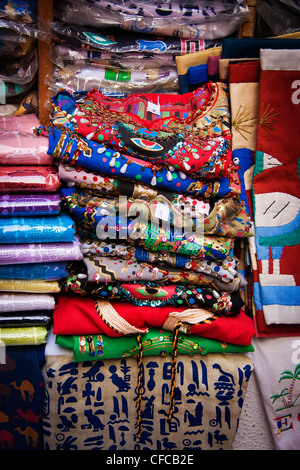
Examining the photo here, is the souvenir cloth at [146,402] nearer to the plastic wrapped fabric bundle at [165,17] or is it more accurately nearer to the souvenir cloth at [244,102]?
the souvenir cloth at [244,102]

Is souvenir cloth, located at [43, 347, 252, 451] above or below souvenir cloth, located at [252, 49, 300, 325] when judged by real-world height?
below

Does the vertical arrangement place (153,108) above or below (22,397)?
above

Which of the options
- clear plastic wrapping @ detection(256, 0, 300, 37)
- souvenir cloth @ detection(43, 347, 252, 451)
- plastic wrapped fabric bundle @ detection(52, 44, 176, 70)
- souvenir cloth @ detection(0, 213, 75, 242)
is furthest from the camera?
clear plastic wrapping @ detection(256, 0, 300, 37)

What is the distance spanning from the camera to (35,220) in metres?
0.87

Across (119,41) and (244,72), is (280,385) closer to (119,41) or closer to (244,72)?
(244,72)

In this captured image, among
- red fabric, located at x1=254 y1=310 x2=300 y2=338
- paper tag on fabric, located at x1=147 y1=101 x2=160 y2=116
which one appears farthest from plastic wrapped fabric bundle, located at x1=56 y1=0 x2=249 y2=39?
red fabric, located at x1=254 y1=310 x2=300 y2=338

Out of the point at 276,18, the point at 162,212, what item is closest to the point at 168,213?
the point at 162,212

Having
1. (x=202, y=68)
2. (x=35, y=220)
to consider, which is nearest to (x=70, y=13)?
(x=202, y=68)

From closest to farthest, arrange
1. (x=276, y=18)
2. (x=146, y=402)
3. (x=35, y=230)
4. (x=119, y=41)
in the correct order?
(x=35, y=230), (x=146, y=402), (x=119, y=41), (x=276, y=18)

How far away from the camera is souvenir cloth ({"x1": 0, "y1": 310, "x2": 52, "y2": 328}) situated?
909 mm

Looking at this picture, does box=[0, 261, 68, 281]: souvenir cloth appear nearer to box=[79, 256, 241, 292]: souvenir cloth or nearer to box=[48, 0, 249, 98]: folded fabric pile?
box=[79, 256, 241, 292]: souvenir cloth

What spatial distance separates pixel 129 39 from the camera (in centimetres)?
110

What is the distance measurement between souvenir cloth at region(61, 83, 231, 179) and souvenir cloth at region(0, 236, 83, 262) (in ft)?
0.88

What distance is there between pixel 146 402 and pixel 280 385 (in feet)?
1.21
